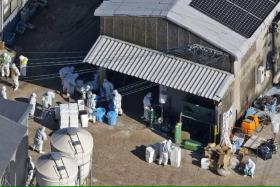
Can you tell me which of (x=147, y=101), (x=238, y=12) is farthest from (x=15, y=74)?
(x=238, y=12)

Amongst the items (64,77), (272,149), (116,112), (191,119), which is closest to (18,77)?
(64,77)

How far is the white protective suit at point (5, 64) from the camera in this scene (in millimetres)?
69875

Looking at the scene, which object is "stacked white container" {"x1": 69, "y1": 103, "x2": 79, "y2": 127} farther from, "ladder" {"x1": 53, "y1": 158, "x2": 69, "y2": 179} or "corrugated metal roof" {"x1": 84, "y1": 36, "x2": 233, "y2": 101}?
"ladder" {"x1": 53, "y1": 158, "x2": 69, "y2": 179}

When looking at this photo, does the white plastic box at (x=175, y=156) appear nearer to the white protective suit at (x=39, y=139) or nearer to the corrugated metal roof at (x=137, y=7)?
the white protective suit at (x=39, y=139)

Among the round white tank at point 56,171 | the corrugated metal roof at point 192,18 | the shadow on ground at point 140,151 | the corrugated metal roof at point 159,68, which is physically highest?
the corrugated metal roof at point 192,18

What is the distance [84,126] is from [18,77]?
23.5 feet

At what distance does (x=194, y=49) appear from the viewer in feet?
208

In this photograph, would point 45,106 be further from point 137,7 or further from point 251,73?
point 251,73

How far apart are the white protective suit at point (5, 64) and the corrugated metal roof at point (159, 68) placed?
6429 millimetres

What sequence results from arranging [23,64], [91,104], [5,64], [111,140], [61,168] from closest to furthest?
[61,168]
[111,140]
[91,104]
[5,64]
[23,64]

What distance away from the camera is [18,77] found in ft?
231

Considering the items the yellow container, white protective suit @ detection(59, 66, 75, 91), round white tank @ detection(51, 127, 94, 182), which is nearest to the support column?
the yellow container

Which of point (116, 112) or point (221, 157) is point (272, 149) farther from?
point (116, 112)

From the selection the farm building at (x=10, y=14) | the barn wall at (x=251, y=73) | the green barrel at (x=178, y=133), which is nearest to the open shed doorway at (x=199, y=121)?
the green barrel at (x=178, y=133)
